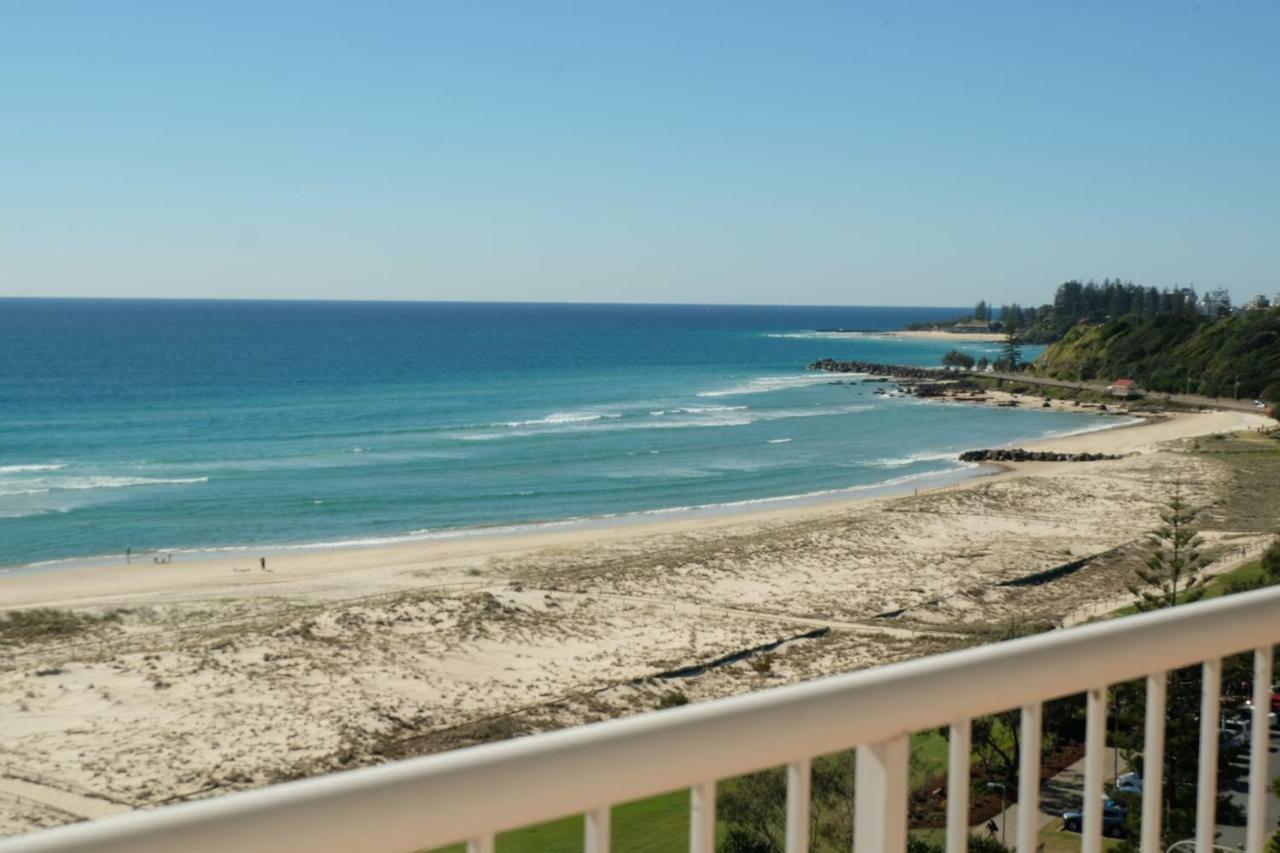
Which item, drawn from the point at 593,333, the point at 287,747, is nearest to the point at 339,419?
the point at 287,747

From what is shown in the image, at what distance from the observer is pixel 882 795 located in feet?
5.09

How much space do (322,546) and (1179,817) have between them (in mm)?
31388

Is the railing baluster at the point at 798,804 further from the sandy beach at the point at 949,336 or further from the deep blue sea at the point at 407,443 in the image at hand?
the sandy beach at the point at 949,336

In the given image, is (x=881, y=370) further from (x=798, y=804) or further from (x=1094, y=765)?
(x=798, y=804)

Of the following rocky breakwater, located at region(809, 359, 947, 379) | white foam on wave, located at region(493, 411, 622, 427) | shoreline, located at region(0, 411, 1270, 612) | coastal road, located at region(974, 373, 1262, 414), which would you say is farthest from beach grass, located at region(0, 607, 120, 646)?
rocky breakwater, located at region(809, 359, 947, 379)

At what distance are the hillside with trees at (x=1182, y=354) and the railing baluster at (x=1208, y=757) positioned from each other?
7510 centimetres

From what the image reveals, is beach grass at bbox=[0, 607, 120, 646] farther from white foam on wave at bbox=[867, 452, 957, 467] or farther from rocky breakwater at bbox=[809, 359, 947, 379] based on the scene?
rocky breakwater at bbox=[809, 359, 947, 379]

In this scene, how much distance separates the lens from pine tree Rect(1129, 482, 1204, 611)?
69.7 feet

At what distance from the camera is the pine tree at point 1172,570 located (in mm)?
21250

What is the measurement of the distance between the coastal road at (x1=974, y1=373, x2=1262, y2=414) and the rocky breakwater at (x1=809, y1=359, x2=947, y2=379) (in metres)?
4.22

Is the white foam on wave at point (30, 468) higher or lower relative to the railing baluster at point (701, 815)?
lower

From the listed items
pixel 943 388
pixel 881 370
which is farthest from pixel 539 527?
pixel 881 370

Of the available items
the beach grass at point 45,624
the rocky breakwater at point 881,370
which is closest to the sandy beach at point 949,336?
the rocky breakwater at point 881,370

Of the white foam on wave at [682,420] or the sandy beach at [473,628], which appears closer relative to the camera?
the sandy beach at [473,628]
